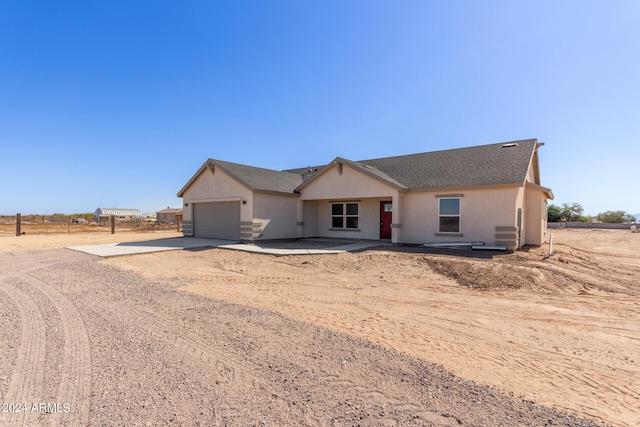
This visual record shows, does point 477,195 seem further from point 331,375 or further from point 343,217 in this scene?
point 331,375

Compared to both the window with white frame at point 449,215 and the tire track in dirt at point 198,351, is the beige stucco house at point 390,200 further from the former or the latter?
the tire track in dirt at point 198,351

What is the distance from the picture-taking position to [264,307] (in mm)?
6074

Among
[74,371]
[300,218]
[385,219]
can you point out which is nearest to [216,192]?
[300,218]

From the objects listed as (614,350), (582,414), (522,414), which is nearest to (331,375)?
(522,414)

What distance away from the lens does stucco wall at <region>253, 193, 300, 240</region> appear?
1661 cm

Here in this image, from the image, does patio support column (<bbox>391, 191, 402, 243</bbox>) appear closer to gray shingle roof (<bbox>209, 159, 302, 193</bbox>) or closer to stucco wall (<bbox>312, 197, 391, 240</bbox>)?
stucco wall (<bbox>312, 197, 391, 240</bbox>)

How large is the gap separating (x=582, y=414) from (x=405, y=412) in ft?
5.27

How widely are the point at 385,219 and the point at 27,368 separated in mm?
14824

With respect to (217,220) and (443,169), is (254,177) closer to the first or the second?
(217,220)

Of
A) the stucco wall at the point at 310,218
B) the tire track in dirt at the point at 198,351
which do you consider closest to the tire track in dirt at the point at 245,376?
the tire track in dirt at the point at 198,351

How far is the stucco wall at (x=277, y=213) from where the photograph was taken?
16.6 metres

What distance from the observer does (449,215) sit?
1405 cm

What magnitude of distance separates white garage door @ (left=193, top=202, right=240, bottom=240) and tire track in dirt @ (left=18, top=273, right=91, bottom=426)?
1182 cm

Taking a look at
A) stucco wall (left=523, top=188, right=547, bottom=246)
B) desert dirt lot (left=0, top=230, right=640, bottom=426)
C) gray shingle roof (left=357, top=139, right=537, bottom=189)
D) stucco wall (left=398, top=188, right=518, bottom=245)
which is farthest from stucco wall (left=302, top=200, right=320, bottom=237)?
stucco wall (left=523, top=188, right=547, bottom=246)
